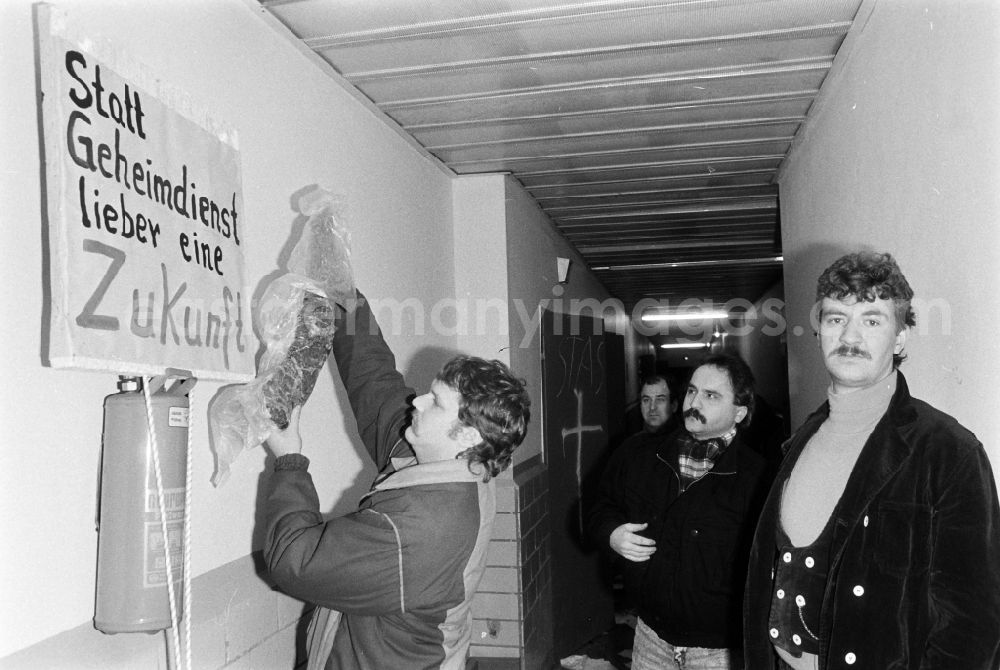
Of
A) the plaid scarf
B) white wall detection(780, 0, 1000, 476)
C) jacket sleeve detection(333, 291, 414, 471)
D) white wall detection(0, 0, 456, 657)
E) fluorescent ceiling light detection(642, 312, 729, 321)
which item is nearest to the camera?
white wall detection(0, 0, 456, 657)

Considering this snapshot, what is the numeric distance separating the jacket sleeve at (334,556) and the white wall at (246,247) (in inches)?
12.8

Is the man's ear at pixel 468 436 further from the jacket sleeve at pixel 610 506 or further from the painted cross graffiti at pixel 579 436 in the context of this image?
the painted cross graffiti at pixel 579 436

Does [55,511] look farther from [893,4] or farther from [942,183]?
[893,4]

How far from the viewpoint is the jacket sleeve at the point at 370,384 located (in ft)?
6.33

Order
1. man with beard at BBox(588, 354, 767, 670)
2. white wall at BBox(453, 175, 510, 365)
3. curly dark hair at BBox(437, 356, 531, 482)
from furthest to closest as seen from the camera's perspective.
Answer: white wall at BBox(453, 175, 510, 365) < man with beard at BBox(588, 354, 767, 670) < curly dark hair at BBox(437, 356, 531, 482)

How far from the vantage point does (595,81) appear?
280cm

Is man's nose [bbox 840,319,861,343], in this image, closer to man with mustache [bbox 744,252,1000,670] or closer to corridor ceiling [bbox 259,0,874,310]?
man with mustache [bbox 744,252,1000,670]

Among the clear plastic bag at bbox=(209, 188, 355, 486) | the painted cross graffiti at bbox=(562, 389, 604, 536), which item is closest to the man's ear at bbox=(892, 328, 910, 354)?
the clear plastic bag at bbox=(209, 188, 355, 486)

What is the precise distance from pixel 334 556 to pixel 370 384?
0.60 metres

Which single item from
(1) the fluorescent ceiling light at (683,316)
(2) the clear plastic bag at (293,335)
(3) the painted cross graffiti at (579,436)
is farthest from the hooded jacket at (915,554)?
(1) the fluorescent ceiling light at (683,316)

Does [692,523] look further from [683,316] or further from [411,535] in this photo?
[683,316]

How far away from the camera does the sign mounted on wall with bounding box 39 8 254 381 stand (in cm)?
128

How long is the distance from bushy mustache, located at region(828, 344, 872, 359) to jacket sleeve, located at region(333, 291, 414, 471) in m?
→ 1.00

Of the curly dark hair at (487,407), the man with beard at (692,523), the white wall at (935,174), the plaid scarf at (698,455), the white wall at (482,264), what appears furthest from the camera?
the white wall at (482,264)
